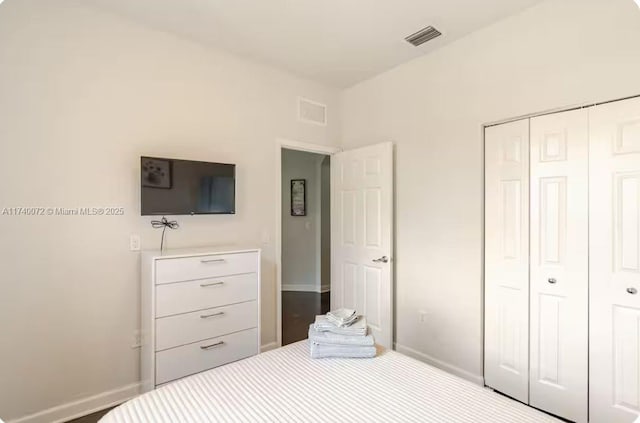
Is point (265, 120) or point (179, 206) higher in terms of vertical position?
A: point (265, 120)

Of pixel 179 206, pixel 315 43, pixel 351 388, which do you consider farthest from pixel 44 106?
pixel 351 388

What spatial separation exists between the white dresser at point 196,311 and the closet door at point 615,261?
7.35 ft

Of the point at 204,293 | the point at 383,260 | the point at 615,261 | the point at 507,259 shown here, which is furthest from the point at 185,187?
the point at 615,261

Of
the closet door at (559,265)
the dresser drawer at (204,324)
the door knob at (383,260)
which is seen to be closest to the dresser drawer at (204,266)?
the dresser drawer at (204,324)

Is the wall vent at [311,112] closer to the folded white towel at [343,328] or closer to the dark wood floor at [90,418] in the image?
the folded white towel at [343,328]

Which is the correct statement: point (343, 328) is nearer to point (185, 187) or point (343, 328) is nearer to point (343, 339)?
point (343, 339)

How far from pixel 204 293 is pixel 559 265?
2.39m

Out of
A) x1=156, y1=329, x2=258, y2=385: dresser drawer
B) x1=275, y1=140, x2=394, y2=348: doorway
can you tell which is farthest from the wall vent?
x1=156, y1=329, x2=258, y2=385: dresser drawer

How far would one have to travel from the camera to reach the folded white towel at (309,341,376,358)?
160 centimetres

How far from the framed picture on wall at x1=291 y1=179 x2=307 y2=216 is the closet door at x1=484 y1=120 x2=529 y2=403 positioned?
3373mm

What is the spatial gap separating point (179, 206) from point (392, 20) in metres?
2.10

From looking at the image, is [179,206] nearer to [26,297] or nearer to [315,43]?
[26,297]

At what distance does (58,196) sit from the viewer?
2.07m

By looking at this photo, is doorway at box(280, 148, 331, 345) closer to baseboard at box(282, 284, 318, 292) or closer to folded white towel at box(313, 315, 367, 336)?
baseboard at box(282, 284, 318, 292)
